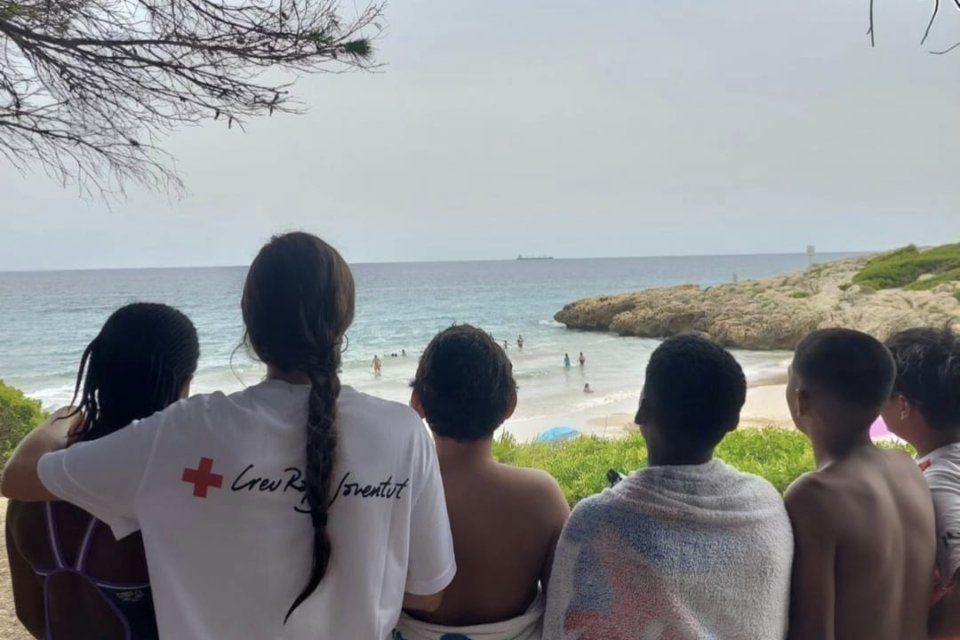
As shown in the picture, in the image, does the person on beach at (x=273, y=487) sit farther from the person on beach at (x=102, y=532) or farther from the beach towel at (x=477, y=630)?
the beach towel at (x=477, y=630)

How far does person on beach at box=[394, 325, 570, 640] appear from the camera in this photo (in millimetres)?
1528

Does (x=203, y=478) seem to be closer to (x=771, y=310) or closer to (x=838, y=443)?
(x=838, y=443)

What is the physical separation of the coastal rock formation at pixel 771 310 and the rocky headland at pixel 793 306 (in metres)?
0.03

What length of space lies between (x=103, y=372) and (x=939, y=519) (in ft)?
6.24

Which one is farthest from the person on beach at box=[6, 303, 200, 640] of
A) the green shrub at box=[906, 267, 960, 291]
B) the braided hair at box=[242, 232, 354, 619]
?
the green shrub at box=[906, 267, 960, 291]

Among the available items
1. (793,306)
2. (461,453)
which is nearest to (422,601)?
(461,453)

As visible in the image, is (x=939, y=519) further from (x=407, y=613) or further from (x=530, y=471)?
(x=407, y=613)

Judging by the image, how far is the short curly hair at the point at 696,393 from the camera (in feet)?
4.88

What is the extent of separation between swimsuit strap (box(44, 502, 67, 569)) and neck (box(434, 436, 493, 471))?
0.74 m

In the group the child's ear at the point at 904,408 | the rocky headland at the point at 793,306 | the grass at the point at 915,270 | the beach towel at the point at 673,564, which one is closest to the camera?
Answer: the beach towel at the point at 673,564

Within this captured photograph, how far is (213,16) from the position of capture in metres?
2.67

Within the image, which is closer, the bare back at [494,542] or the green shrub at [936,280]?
the bare back at [494,542]

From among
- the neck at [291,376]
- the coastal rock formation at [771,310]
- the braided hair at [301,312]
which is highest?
the braided hair at [301,312]

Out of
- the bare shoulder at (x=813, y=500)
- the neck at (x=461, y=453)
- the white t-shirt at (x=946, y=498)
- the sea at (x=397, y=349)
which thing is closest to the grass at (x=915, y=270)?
the sea at (x=397, y=349)
